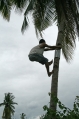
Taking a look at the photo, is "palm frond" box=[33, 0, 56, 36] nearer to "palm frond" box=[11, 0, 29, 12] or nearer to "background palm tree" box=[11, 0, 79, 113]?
"background palm tree" box=[11, 0, 79, 113]

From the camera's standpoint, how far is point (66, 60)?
27.1 feet

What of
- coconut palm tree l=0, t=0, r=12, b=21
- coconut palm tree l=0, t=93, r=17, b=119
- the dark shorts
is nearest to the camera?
the dark shorts

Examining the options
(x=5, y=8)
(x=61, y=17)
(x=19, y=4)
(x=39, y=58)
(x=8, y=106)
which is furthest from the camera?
(x=8, y=106)

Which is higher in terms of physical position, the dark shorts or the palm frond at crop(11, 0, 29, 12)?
the palm frond at crop(11, 0, 29, 12)

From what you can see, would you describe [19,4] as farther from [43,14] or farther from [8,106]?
[8,106]

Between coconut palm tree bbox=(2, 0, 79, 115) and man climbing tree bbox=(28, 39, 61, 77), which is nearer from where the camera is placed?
man climbing tree bbox=(28, 39, 61, 77)

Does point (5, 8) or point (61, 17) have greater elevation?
point (5, 8)

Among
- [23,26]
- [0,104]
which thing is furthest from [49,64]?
[0,104]

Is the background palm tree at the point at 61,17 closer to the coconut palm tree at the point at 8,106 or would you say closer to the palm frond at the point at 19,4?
the palm frond at the point at 19,4

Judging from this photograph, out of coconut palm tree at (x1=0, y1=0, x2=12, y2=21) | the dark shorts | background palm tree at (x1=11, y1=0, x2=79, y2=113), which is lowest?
the dark shorts

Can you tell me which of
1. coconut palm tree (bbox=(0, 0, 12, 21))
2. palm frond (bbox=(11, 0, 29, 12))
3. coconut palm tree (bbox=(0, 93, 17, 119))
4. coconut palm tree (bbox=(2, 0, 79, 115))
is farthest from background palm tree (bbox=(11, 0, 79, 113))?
coconut palm tree (bbox=(0, 93, 17, 119))

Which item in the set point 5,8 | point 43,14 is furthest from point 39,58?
point 5,8

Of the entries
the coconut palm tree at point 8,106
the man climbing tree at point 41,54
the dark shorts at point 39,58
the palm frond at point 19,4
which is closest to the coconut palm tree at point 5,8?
the palm frond at point 19,4

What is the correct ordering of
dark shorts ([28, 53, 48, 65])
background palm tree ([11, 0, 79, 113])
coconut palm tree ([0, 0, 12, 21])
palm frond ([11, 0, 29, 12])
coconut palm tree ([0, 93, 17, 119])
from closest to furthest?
dark shorts ([28, 53, 48, 65]), background palm tree ([11, 0, 79, 113]), palm frond ([11, 0, 29, 12]), coconut palm tree ([0, 0, 12, 21]), coconut palm tree ([0, 93, 17, 119])
